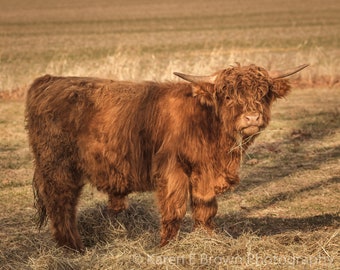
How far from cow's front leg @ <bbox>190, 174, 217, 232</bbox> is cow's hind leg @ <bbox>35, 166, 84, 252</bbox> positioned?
3.60ft

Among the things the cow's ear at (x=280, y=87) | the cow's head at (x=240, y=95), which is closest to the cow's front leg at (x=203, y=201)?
the cow's head at (x=240, y=95)

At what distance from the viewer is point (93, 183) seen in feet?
19.0

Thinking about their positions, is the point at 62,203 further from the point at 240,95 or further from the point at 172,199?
the point at 240,95

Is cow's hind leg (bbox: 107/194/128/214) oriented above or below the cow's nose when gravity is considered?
below

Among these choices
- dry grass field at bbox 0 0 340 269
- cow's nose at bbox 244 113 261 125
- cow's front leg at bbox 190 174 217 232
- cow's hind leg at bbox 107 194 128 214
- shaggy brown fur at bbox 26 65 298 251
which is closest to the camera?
dry grass field at bbox 0 0 340 269

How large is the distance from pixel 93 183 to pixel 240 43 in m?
25.1

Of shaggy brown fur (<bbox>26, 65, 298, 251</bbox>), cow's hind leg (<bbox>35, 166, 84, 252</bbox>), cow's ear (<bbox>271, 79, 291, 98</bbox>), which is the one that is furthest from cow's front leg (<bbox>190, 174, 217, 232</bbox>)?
cow's hind leg (<bbox>35, 166, 84, 252</bbox>)

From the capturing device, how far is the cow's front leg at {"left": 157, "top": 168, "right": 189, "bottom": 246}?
5.34m

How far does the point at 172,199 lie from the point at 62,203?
108cm

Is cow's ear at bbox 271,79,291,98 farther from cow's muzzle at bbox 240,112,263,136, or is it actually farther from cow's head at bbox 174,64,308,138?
cow's muzzle at bbox 240,112,263,136

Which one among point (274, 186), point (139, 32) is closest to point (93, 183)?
point (274, 186)

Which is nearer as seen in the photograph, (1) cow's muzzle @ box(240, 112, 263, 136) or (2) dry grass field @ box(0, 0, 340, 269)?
(2) dry grass field @ box(0, 0, 340, 269)

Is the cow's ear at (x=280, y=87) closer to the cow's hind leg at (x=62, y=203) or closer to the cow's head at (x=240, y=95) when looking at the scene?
the cow's head at (x=240, y=95)

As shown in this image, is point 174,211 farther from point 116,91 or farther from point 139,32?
point 139,32
